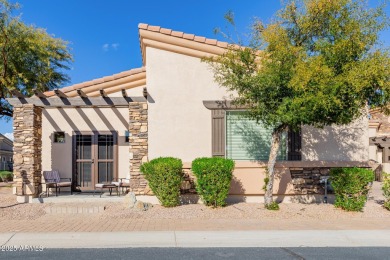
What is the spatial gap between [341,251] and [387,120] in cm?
1896

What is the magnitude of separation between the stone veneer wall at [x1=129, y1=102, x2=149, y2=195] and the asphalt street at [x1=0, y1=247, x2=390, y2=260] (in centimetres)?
476

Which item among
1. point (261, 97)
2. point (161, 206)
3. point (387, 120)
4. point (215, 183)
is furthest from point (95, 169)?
point (387, 120)

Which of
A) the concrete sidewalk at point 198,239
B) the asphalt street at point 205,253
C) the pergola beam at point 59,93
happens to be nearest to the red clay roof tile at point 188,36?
the pergola beam at point 59,93

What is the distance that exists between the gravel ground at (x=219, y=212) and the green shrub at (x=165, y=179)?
0.31 m

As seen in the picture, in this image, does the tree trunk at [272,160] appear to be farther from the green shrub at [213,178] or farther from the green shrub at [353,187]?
the green shrub at [353,187]

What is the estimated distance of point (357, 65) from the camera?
27.4 feet

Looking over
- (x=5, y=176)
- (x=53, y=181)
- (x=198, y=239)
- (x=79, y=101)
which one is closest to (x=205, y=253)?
(x=198, y=239)

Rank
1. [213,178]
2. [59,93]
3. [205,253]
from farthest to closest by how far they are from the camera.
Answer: [59,93], [213,178], [205,253]

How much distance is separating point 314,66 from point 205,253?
16.2ft

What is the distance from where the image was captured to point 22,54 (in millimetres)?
15602

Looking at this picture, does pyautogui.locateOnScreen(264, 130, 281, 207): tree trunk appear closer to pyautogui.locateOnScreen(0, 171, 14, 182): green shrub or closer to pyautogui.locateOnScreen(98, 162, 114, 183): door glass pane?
pyautogui.locateOnScreen(98, 162, 114, 183): door glass pane

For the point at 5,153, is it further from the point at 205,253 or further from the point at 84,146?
the point at 205,253

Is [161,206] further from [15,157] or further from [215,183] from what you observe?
[15,157]

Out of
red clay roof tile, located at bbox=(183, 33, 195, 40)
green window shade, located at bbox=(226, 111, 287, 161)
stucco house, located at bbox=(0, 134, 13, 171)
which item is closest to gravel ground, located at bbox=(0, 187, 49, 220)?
green window shade, located at bbox=(226, 111, 287, 161)
